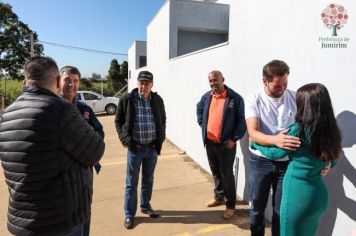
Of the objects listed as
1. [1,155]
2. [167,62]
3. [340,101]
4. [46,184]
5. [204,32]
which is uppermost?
[204,32]

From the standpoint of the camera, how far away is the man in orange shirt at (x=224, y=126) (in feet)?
12.6

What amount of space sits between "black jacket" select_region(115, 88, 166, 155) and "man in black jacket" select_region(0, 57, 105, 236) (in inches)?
66.1

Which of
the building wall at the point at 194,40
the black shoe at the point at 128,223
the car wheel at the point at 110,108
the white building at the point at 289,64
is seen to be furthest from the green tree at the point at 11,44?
the black shoe at the point at 128,223

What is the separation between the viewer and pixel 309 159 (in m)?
2.08

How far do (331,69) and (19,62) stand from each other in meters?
30.8

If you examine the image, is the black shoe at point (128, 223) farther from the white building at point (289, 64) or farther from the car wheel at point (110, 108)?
the car wheel at point (110, 108)

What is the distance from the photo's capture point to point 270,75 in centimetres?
262

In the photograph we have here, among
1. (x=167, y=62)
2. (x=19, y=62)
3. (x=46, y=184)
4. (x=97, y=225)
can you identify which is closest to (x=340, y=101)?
(x=46, y=184)

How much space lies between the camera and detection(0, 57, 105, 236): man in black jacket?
5.70ft

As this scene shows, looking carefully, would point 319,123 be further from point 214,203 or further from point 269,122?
point 214,203

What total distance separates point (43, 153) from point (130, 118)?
1900 millimetres

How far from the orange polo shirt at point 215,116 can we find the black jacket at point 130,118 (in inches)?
25.0

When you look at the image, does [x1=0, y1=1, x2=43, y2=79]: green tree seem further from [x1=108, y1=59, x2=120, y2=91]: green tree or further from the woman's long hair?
the woman's long hair

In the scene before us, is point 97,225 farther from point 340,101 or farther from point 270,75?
point 340,101
